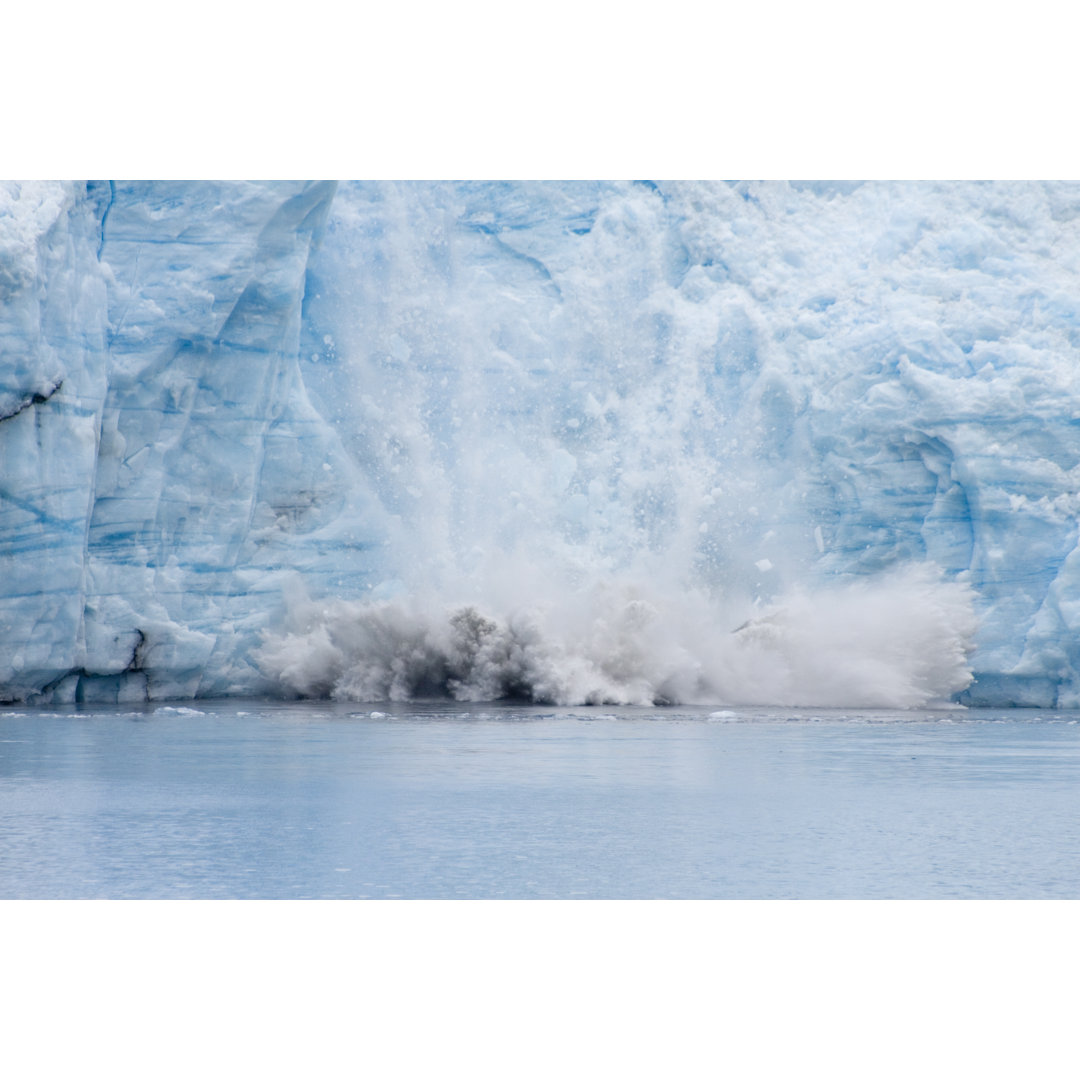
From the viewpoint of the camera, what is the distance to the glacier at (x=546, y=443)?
12117 millimetres

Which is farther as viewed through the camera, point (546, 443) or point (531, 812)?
point (546, 443)

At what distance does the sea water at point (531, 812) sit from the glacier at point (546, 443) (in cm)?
278

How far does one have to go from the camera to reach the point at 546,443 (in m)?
14.3

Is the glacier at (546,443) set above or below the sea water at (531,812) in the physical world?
above

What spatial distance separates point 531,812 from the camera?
19.7 ft

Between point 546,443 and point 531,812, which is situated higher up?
point 546,443

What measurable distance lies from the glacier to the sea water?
2781 millimetres

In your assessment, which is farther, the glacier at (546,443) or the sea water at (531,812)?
the glacier at (546,443)

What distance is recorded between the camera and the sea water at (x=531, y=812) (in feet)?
15.5

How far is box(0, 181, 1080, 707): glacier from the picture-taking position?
12117 mm

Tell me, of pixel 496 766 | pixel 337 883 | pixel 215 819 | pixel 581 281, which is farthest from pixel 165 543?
pixel 337 883

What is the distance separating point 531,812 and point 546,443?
858 centimetres

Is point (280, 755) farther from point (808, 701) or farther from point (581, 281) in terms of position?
point (581, 281)

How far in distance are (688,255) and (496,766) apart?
836 cm
